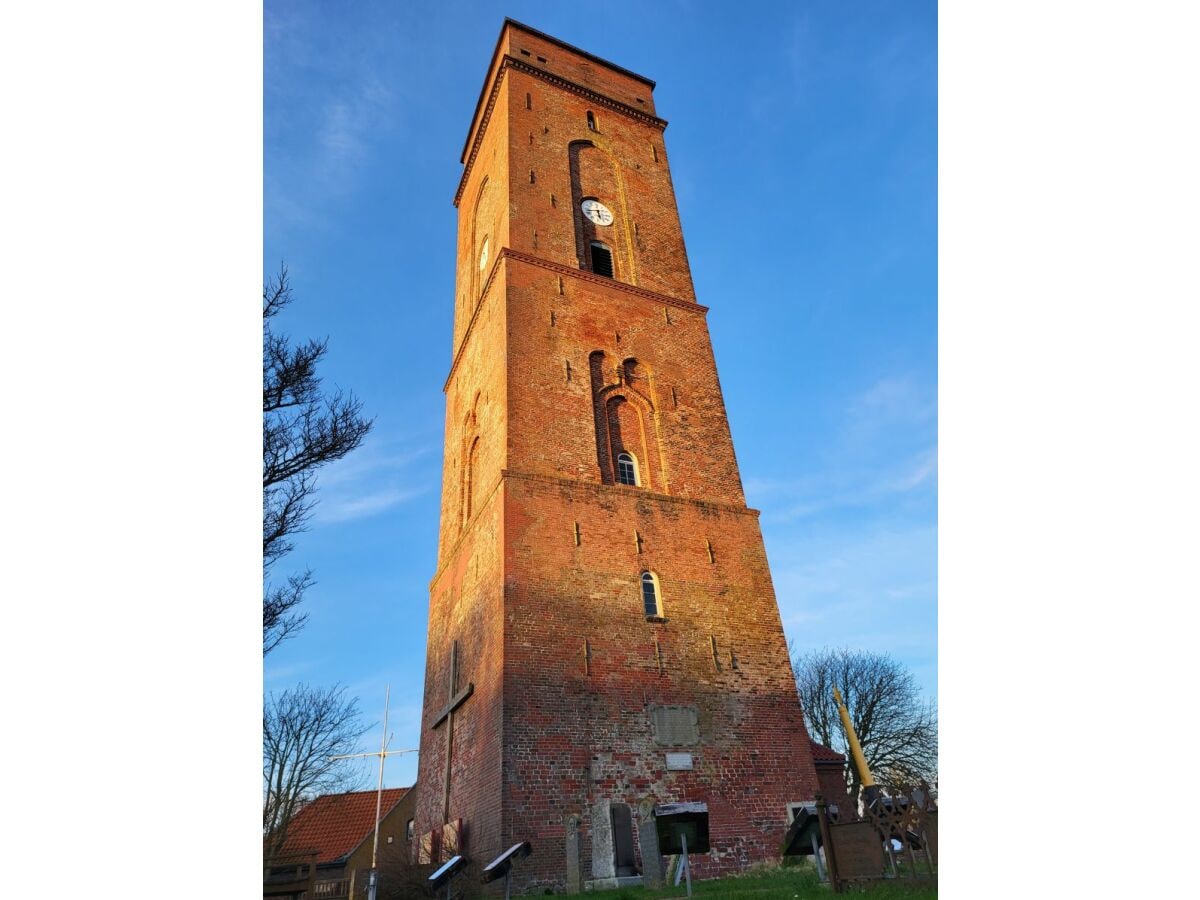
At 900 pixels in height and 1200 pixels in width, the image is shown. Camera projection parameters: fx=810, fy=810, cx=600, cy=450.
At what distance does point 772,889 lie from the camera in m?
9.60

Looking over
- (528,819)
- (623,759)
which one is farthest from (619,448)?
(528,819)

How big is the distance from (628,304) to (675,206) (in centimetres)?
560

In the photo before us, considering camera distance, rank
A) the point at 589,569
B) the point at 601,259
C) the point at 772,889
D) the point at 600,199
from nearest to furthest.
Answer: the point at 772,889 → the point at 589,569 → the point at 601,259 → the point at 600,199

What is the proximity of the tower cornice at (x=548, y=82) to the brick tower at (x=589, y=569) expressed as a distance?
1.32 meters

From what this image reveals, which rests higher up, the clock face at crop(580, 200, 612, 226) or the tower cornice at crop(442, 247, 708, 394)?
the clock face at crop(580, 200, 612, 226)

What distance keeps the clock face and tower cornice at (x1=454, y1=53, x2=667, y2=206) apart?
4.53 m

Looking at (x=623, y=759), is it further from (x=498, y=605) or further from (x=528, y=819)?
(x=498, y=605)

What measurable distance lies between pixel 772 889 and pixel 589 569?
6357mm

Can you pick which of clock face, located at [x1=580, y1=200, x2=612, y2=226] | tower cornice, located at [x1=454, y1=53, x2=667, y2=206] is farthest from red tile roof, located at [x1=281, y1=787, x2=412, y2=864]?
tower cornice, located at [x1=454, y1=53, x2=667, y2=206]

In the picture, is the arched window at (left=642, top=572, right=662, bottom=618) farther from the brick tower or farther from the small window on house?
the small window on house

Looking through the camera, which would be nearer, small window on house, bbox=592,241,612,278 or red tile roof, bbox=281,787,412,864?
small window on house, bbox=592,241,612,278

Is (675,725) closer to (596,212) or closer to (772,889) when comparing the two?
(772,889)

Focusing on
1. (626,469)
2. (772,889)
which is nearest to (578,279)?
(626,469)

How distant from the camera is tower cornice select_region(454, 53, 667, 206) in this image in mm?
24156
